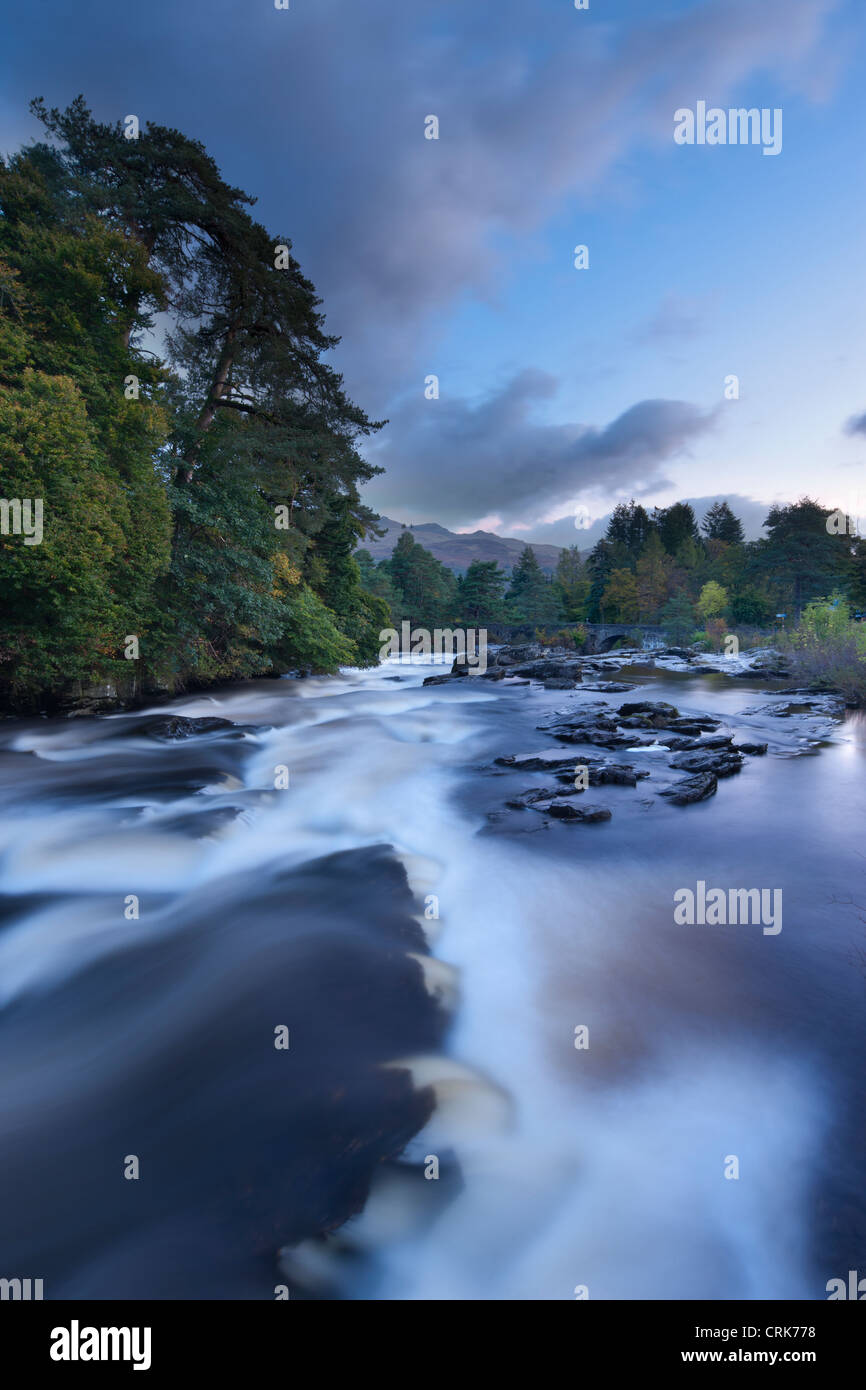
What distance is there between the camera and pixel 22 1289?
2.46 metres

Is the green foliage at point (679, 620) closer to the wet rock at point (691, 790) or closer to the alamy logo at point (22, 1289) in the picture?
the wet rock at point (691, 790)

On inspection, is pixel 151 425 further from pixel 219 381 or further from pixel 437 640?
pixel 437 640

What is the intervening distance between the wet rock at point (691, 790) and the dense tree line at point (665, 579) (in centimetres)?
4020

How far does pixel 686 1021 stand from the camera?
4238 millimetres

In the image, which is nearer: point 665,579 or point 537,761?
point 537,761

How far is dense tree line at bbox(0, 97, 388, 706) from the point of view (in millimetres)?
11266

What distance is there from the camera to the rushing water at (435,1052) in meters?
2.66

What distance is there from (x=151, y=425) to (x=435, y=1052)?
1546 cm

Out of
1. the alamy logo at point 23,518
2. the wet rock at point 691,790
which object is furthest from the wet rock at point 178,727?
the wet rock at point 691,790

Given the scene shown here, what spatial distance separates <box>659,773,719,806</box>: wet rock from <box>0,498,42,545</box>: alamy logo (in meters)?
12.9

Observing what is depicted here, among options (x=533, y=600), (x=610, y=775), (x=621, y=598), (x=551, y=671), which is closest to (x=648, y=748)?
(x=610, y=775)
